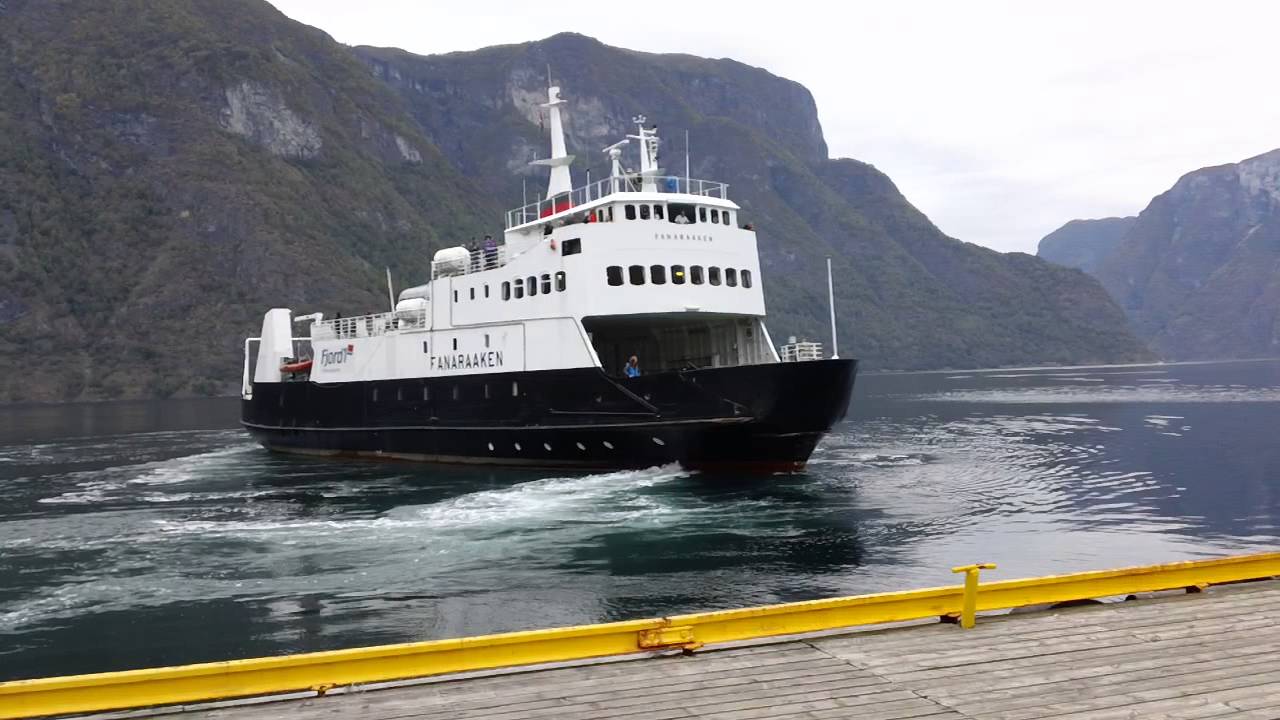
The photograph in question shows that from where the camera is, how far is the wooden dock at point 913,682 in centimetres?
605

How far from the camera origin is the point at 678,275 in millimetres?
26578

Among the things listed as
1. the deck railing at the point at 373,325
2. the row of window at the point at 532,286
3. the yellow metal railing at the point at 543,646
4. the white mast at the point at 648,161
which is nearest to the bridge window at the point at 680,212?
the white mast at the point at 648,161

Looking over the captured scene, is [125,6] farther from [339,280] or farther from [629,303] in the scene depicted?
[629,303]

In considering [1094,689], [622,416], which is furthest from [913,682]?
[622,416]

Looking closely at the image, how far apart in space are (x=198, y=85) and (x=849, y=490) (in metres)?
145

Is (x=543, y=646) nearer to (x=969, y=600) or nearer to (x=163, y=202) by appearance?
(x=969, y=600)

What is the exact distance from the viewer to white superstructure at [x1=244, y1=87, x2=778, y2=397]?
84.4 feet

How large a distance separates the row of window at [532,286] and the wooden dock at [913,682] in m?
19.3

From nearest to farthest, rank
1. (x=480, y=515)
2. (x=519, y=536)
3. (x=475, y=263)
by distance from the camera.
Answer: (x=519, y=536) → (x=480, y=515) → (x=475, y=263)

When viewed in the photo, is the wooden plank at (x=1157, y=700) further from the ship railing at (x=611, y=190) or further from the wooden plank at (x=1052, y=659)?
the ship railing at (x=611, y=190)

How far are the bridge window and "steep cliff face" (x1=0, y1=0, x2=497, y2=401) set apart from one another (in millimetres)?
92718

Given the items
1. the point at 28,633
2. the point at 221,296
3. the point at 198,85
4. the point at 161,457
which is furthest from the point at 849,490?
the point at 198,85

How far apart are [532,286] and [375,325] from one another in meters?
8.05

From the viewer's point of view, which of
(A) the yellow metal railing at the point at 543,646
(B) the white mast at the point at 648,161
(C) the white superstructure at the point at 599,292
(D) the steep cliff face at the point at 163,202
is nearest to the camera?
(A) the yellow metal railing at the point at 543,646
